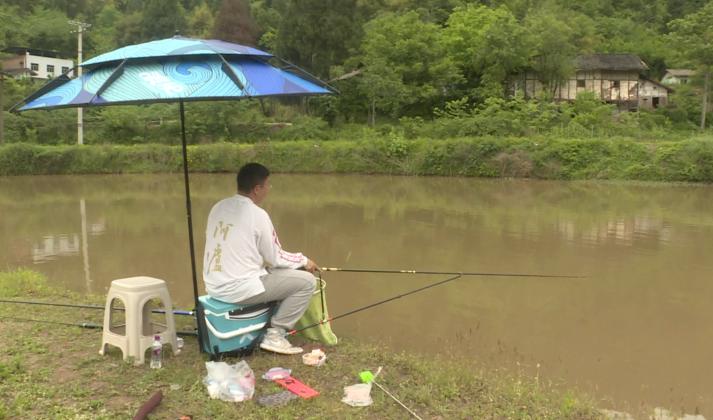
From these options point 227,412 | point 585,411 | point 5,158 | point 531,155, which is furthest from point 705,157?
point 5,158

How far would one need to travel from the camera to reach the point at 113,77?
3.05 m

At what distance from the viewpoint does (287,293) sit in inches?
139

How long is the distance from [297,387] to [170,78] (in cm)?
167

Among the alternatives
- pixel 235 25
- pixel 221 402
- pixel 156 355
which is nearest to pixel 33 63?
pixel 235 25

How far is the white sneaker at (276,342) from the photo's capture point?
11.7 ft

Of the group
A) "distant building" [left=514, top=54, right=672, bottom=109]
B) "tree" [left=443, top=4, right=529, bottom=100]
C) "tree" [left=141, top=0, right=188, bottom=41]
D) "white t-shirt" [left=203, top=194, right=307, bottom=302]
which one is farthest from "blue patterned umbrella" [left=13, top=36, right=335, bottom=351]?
"tree" [left=141, top=0, right=188, bottom=41]

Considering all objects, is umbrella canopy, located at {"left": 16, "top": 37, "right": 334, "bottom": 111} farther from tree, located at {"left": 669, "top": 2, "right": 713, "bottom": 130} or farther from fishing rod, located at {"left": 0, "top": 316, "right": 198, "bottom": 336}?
tree, located at {"left": 669, "top": 2, "right": 713, "bottom": 130}

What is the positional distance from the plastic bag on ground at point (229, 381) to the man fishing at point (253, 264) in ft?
1.21

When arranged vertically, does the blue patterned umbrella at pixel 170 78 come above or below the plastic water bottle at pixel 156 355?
above

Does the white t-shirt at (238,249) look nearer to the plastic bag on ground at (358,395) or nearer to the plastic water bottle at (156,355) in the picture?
the plastic water bottle at (156,355)

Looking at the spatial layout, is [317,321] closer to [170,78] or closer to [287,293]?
[287,293]

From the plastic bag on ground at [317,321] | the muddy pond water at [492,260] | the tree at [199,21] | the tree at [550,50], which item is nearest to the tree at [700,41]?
the tree at [550,50]

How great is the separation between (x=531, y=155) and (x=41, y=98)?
1781 centimetres

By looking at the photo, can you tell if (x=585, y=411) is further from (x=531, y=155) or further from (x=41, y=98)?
(x=531, y=155)
